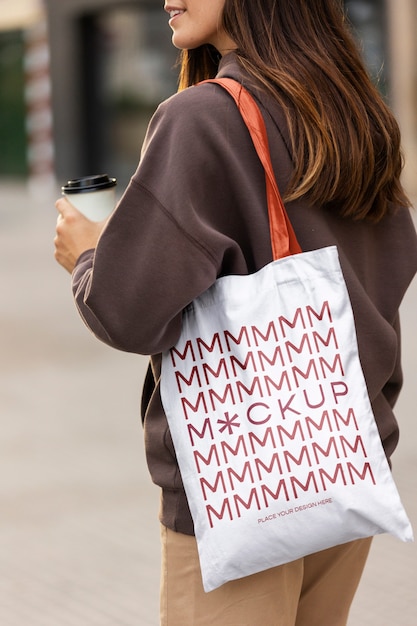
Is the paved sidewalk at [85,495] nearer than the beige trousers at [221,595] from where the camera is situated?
No

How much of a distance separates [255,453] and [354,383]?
0.19 m

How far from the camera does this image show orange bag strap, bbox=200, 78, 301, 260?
1575 mm

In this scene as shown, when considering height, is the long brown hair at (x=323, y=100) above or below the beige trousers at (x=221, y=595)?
above

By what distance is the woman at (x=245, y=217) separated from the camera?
155 centimetres

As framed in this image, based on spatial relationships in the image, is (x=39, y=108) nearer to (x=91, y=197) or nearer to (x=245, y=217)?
(x=91, y=197)

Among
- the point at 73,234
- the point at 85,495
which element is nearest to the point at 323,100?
the point at 73,234

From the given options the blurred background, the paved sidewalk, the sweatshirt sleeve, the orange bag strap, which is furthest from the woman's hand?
the paved sidewalk

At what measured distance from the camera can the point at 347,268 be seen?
169cm

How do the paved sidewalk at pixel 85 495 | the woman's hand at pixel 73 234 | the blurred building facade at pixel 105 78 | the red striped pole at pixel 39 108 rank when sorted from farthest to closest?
the red striped pole at pixel 39 108
the blurred building facade at pixel 105 78
the paved sidewalk at pixel 85 495
the woman's hand at pixel 73 234

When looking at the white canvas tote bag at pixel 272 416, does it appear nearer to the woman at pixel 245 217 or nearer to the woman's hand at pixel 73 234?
the woman at pixel 245 217

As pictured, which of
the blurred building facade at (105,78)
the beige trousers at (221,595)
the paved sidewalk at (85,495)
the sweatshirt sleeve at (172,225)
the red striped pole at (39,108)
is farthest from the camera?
the red striped pole at (39,108)

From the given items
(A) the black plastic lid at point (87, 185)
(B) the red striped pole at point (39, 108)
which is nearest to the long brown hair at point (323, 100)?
(A) the black plastic lid at point (87, 185)

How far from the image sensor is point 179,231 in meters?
1.53

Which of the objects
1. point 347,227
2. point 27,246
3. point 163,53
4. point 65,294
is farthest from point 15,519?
point 163,53
